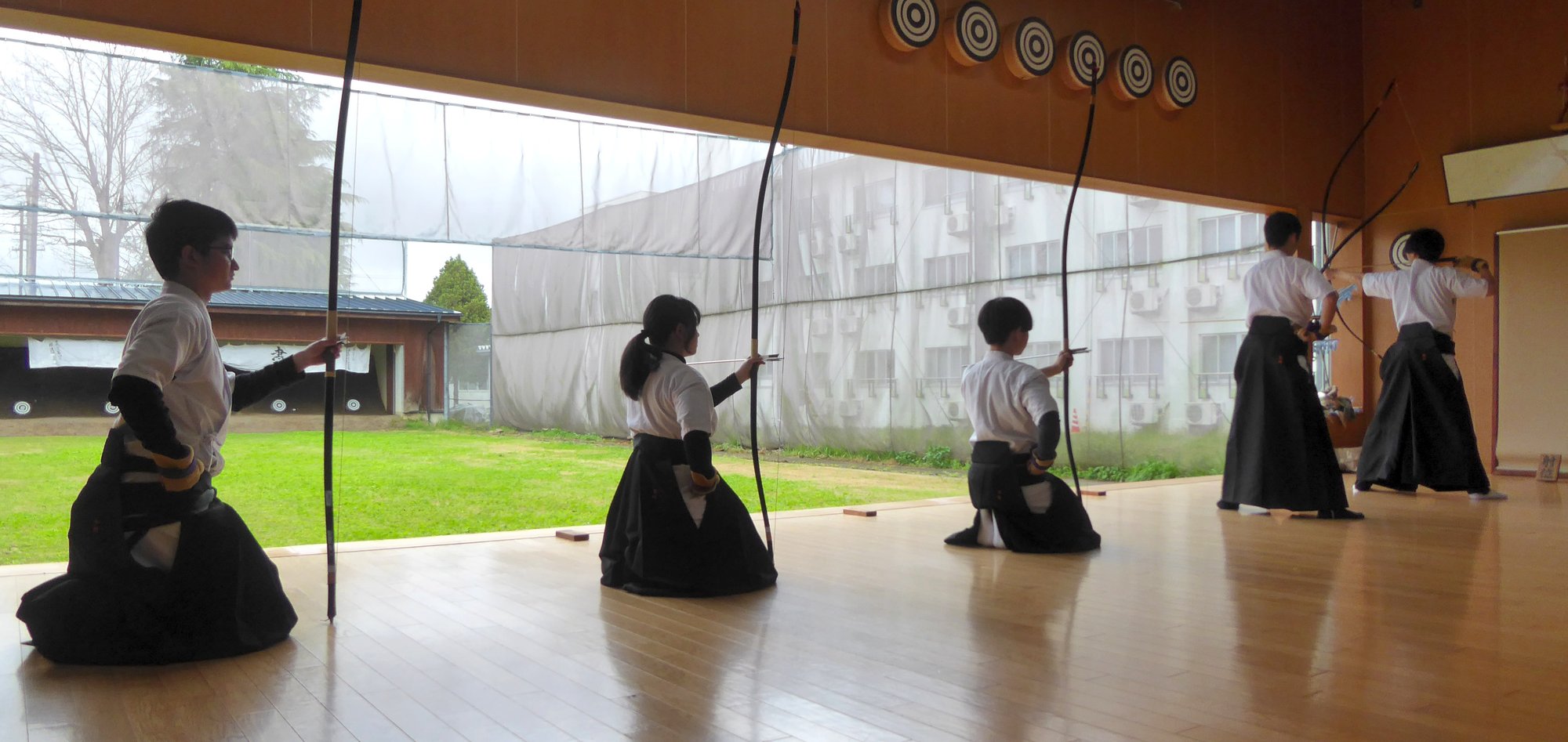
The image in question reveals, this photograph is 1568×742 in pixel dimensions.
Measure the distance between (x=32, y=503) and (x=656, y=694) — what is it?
195 inches

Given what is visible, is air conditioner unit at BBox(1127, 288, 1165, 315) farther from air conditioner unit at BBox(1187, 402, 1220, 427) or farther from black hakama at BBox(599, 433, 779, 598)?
black hakama at BBox(599, 433, 779, 598)

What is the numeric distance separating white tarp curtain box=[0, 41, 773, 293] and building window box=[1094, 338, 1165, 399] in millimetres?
4441

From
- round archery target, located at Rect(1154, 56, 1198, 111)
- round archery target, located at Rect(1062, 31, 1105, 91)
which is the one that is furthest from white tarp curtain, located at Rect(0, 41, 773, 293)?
round archery target, located at Rect(1154, 56, 1198, 111)

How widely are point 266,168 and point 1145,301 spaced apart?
5.64 metres

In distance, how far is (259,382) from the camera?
2.45 meters

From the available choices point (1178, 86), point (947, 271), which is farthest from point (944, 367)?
point (1178, 86)

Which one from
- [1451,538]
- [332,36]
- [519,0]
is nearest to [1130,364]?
[1451,538]

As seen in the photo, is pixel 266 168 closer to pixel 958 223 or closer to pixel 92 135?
pixel 92 135

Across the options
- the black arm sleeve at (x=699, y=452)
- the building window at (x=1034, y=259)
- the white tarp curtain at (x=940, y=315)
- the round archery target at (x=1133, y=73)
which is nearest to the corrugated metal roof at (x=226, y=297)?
the white tarp curtain at (x=940, y=315)

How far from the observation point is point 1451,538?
386 cm

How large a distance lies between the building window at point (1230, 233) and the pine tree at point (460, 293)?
184 inches

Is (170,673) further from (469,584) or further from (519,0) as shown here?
(519,0)

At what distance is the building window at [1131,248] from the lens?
7.24 meters

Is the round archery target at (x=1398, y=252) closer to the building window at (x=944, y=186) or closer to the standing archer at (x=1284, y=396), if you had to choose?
the standing archer at (x=1284, y=396)
